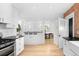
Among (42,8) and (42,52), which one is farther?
(42,8)

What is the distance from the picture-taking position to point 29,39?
8.39m

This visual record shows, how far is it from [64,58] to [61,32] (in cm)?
617

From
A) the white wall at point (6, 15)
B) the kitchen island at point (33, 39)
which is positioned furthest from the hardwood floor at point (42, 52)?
the kitchen island at point (33, 39)

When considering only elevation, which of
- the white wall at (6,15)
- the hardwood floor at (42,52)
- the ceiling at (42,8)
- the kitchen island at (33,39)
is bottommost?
the hardwood floor at (42,52)

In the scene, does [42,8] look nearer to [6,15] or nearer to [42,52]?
[42,52]

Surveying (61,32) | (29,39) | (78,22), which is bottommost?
(29,39)

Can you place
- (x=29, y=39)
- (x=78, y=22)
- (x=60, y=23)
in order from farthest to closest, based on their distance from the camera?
(x=29, y=39) → (x=60, y=23) → (x=78, y=22)

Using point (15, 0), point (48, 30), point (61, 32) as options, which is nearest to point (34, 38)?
point (61, 32)

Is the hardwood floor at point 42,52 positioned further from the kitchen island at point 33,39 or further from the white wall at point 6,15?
the kitchen island at point 33,39

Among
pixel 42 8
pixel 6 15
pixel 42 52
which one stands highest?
pixel 42 8

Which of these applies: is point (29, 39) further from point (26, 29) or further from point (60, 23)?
point (60, 23)

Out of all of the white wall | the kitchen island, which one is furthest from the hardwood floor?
the kitchen island

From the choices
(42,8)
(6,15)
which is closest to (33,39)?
(42,8)

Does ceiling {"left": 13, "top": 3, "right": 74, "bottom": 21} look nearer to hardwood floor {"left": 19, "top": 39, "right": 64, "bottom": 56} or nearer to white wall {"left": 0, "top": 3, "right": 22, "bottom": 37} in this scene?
white wall {"left": 0, "top": 3, "right": 22, "bottom": 37}
